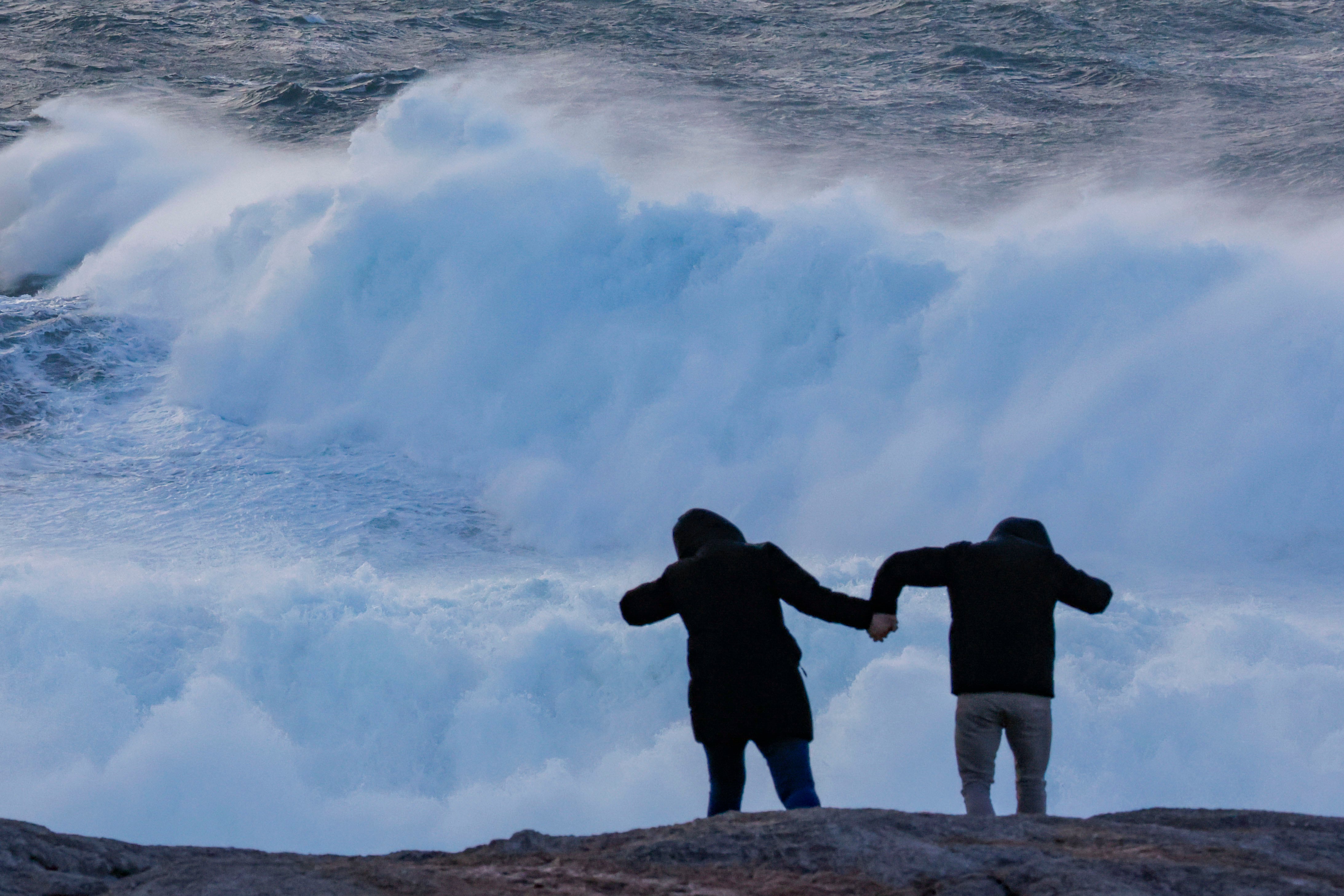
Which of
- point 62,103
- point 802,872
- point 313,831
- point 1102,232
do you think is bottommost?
point 802,872

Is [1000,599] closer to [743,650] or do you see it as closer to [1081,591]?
[1081,591]

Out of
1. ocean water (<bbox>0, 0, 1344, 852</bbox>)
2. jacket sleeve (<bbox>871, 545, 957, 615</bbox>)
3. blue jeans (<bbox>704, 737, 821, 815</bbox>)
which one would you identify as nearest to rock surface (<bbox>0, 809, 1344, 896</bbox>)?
blue jeans (<bbox>704, 737, 821, 815</bbox>)

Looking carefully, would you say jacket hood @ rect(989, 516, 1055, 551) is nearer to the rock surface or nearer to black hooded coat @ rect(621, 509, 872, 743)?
black hooded coat @ rect(621, 509, 872, 743)

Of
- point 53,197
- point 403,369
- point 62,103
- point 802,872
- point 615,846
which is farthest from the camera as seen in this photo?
point 62,103

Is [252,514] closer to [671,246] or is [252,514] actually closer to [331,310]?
[331,310]

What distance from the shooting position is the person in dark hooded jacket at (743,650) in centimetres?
370

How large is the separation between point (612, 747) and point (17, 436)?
7.53 meters

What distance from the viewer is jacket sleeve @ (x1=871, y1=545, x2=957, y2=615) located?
391 cm

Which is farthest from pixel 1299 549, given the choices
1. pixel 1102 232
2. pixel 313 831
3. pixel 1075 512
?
pixel 313 831

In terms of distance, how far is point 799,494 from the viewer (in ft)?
35.2

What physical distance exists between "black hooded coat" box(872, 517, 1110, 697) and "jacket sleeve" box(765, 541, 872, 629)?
103mm

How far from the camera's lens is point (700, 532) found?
392 centimetres

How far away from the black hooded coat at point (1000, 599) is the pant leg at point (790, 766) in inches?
18.9

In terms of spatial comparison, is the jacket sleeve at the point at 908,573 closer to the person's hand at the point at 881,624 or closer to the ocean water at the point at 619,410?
the person's hand at the point at 881,624
